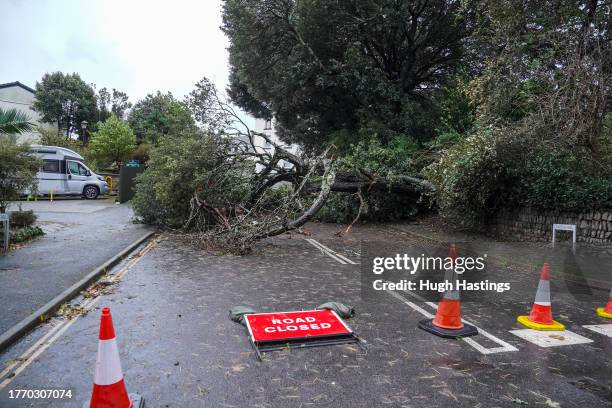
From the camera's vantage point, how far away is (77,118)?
52438mm

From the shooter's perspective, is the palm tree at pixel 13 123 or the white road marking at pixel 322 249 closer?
the white road marking at pixel 322 249

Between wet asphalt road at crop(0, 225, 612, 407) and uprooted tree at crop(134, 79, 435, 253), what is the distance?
15.0ft

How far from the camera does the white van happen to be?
939 inches

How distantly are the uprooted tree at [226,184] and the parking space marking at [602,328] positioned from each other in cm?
687

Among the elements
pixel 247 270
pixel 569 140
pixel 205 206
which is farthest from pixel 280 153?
pixel 569 140

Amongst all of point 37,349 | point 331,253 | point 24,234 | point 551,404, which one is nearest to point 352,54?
point 331,253

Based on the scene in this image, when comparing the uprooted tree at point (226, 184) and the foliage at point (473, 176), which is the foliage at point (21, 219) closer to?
the uprooted tree at point (226, 184)

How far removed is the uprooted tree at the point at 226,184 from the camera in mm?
11336

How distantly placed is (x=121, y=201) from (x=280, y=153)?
42.8 ft

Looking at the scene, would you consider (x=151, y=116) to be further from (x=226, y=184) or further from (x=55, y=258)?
(x=55, y=258)

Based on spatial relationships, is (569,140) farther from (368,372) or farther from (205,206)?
(205,206)

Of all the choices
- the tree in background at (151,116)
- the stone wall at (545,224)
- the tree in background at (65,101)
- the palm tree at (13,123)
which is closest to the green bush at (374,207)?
the stone wall at (545,224)

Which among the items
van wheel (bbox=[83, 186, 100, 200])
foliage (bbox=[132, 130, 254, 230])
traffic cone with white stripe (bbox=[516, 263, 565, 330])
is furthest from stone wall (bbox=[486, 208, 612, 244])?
van wheel (bbox=[83, 186, 100, 200])

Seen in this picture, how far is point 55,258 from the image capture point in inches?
343
